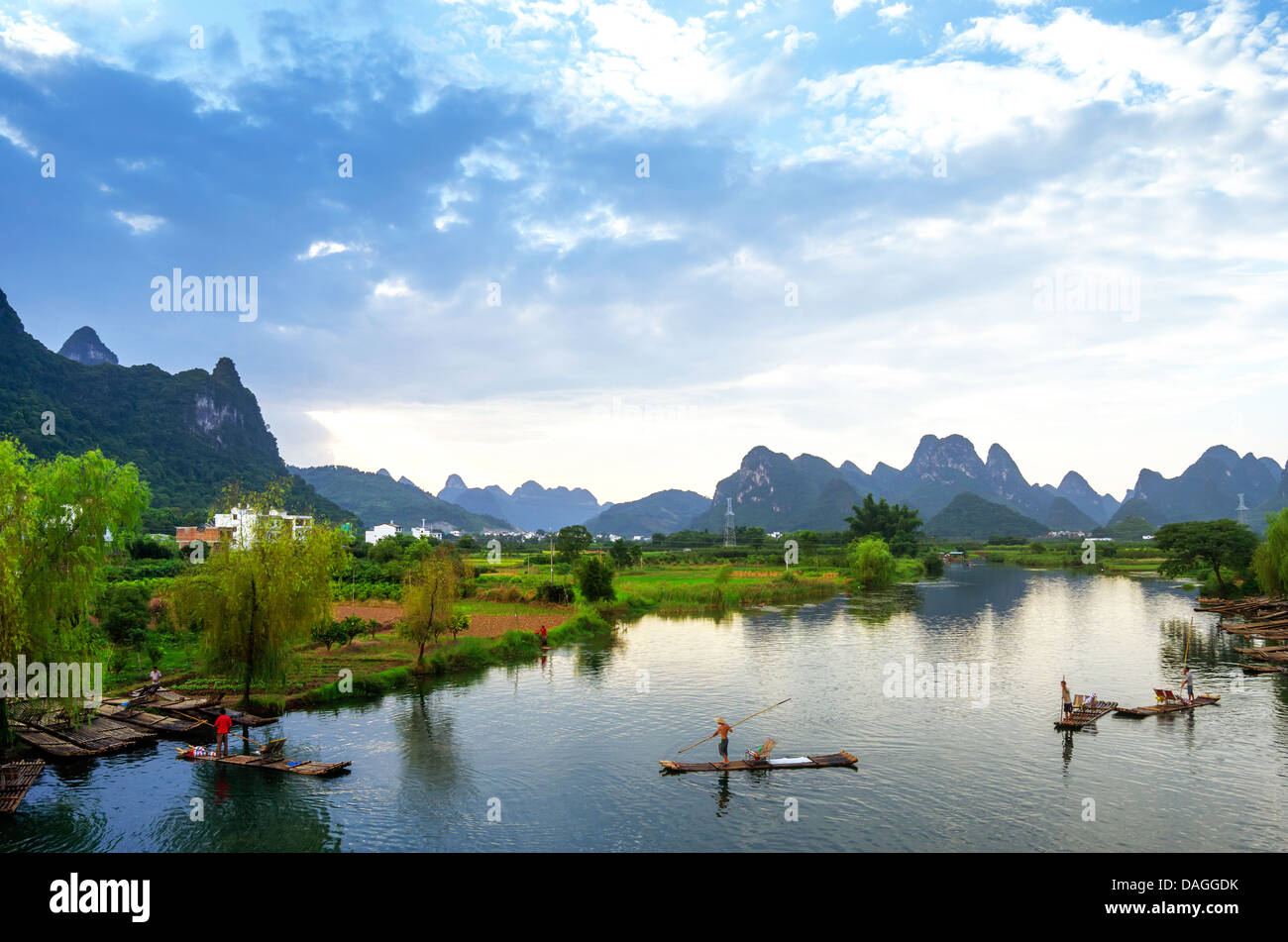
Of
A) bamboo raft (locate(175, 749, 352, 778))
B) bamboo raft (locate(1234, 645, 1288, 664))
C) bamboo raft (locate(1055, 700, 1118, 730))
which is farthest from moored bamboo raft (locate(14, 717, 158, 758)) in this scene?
bamboo raft (locate(1234, 645, 1288, 664))

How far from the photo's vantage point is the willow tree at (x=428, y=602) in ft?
143

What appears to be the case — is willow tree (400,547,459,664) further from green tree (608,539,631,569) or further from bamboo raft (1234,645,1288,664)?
green tree (608,539,631,569)

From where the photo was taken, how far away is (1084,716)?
1313 inches

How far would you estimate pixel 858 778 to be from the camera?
26531 mm

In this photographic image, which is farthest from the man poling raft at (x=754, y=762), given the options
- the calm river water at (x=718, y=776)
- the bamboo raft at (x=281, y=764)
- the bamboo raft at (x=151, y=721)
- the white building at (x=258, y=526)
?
the white building at (x=258, y=526)

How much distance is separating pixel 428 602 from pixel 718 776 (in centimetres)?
2292

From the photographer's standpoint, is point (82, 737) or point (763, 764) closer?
point (763, 764)

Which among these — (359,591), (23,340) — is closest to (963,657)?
(359,591)

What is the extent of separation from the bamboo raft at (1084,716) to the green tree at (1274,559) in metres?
40.7

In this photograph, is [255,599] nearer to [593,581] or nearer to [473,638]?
[473,638]

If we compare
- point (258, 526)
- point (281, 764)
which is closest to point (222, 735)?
point (281, 764)
